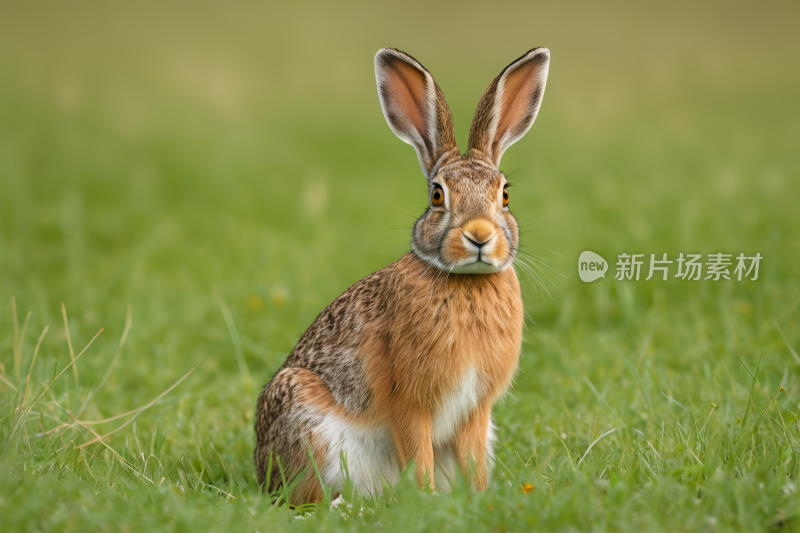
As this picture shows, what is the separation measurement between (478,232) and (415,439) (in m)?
1.10

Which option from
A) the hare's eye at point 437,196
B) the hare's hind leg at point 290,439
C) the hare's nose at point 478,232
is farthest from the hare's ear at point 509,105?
the hare's hind leg at point 290,439

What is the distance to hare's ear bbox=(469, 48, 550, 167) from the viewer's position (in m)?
4.24

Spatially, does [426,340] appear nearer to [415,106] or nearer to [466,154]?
[466,154]

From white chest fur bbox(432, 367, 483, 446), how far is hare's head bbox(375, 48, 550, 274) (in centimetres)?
55

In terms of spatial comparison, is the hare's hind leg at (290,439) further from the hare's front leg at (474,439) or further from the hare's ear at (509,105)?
the hare's ear at (509,105)

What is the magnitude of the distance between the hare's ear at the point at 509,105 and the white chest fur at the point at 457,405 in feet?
3.92

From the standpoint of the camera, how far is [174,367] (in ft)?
20.7

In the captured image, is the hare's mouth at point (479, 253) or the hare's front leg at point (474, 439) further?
the hare's front leg at point (474, 439)

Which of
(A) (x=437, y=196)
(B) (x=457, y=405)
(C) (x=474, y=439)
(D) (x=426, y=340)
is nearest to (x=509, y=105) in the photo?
(A) (x=437, y=196)

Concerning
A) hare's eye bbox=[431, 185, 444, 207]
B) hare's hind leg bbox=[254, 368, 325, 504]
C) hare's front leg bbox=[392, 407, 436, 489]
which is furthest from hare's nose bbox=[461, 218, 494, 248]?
hare's hind leg bbox=[254, 368, 325, 504]

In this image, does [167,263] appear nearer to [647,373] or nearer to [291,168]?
[291,168]

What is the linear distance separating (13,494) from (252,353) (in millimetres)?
3232

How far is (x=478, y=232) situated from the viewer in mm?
3734

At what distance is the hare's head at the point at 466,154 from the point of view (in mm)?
3826
